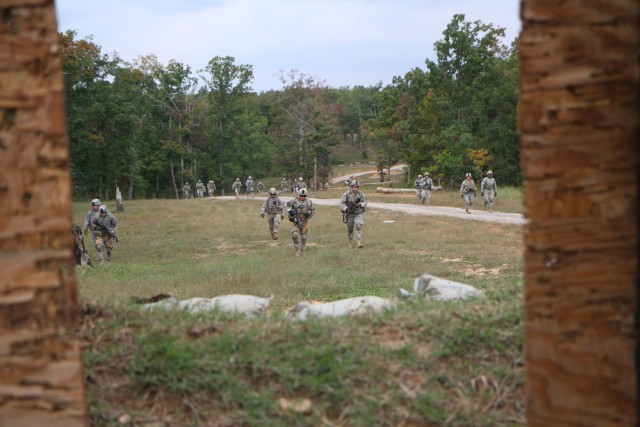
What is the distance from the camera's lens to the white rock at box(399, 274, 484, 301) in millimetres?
5598

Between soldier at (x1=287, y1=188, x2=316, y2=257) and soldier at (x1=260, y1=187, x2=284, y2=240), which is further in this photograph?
soldier at (x1=260, y1=187, x2=284, y2=240)

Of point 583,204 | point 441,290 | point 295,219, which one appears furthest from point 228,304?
point 295,219

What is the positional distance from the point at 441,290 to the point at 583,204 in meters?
3.13

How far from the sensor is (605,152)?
9.06ft

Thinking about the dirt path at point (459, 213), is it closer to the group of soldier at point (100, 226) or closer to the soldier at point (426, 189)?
the soldier at point (426, 189)

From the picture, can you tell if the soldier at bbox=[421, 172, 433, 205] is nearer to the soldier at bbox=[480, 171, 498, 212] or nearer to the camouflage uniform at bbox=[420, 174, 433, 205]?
the camouflage uniform at bbox=[420, 174, 433, 205]

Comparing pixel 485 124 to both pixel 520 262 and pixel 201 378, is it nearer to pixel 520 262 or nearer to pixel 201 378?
pixel 520 262

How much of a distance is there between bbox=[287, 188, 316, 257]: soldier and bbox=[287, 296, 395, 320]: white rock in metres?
11.3

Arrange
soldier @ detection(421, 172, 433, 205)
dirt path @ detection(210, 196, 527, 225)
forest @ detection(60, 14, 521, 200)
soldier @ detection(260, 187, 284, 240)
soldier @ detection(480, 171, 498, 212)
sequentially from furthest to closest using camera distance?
1. forest @ detection(60, 14, 521, 200)
2. soldier @ detection(421, 172, 433, 205)
3. soldier @ detection(480, 171, 498, 212)
4. dirt path @ detection(210, 196, 527, 225)
5. soldier @ detection(260, 187, 284, 240)

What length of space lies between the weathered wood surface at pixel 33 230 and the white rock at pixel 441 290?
11.3ft

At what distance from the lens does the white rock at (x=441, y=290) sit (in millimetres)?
5598

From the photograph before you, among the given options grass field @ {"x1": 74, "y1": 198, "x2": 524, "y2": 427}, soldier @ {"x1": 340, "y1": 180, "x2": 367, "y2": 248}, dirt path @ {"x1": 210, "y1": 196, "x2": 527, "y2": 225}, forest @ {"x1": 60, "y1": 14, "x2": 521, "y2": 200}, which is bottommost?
dirt path @ {"x1": 210, "y1": 196, "x2": 527, "y2": 225}

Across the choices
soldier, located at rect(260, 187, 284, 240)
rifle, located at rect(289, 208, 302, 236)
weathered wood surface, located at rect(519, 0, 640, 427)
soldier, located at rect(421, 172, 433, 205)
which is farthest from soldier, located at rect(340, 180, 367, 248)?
soldier, located at rect(421, 172, 433, 205)

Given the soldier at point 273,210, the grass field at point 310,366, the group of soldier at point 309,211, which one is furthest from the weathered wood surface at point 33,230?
the soldier at point 273,210
